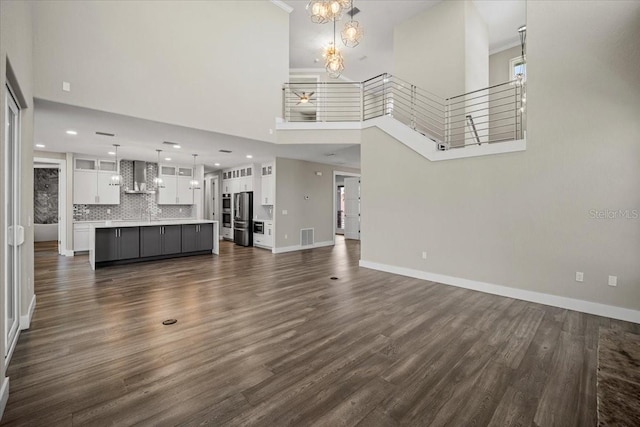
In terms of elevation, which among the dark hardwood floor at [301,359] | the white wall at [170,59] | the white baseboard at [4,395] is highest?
the white wall at [170,59]

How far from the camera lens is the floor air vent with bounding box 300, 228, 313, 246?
351 inches

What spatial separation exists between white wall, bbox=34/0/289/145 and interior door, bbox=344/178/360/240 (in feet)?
17.3

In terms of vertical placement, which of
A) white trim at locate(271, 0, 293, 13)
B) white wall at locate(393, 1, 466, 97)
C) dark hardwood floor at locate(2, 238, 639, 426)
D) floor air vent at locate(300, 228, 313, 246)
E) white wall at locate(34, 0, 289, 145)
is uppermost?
white trim at locate(271, 0, 293, 13)

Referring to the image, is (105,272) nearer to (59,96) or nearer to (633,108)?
(59,96)

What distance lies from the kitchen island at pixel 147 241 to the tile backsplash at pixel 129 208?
1.88 m

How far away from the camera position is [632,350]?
1.22 m

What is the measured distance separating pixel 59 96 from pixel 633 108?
756 cm

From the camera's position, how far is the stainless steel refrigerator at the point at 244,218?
9359 mm

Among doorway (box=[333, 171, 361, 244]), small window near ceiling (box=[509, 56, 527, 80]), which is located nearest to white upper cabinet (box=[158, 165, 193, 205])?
doorway (box=[333, 171, 361, 244])

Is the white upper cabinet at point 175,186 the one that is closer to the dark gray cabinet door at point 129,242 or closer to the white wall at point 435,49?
the dark gray cabinet door at point 129,242

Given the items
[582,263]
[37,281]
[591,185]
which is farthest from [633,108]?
[37,281]

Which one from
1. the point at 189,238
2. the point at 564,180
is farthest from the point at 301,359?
the point at 189,238

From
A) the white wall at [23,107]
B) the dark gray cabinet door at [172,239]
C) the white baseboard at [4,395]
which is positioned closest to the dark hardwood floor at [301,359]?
the white baseboard at [4,395]

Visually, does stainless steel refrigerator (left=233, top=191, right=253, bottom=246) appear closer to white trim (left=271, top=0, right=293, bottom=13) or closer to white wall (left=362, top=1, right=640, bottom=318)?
white trim (left=271, top=0, right=293, bottom=13)
